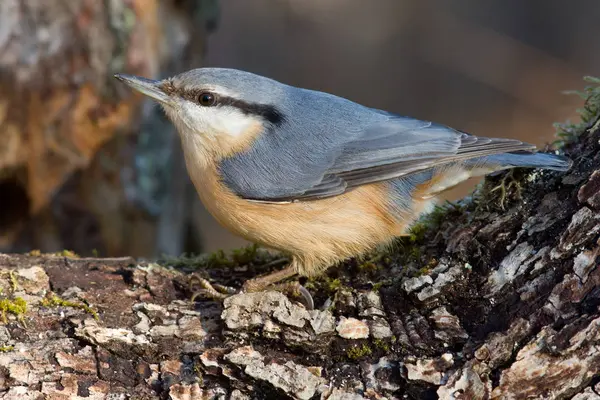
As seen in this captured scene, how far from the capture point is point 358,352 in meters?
2.64

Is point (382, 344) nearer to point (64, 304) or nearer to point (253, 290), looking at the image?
point (253, 290)

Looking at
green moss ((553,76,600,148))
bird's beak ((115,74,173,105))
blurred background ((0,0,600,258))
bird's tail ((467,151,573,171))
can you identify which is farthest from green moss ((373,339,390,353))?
blurred background ((0,0,600,258))

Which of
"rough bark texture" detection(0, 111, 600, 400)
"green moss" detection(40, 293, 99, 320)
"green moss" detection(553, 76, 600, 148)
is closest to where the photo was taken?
"rough bark texture" detection(0, 111, 600, 400)

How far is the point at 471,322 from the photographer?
104 inches

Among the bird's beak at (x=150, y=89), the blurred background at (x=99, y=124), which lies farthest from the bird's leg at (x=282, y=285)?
the blurred background at (x=99, y=124)

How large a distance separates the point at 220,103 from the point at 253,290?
948 millimetres

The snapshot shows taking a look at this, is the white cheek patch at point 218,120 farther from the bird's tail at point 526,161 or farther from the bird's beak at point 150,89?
the bird's tail at point 526,161

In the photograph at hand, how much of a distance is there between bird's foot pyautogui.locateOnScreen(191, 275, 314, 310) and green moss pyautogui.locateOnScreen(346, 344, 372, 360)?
13.7 inches

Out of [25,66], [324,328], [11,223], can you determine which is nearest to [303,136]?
[324,328]

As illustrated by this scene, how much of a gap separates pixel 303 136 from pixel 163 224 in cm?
→ 219

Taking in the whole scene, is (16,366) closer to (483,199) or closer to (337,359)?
(337,359)

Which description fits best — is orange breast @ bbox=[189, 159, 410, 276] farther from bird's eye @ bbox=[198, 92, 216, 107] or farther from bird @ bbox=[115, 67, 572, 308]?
bird's eye @ bbox=[198, 92, 216, 107]

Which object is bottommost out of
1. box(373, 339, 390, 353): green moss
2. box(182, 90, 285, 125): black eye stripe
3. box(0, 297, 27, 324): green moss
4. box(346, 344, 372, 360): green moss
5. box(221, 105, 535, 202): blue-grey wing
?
box(346, 344, 372, 360): green moss

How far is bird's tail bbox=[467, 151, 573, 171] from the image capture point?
285 cm
